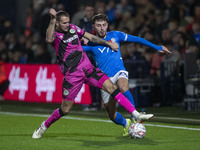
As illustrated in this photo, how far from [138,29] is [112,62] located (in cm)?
913

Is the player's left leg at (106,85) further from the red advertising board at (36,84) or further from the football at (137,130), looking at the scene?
the red advertising board at (36,84)

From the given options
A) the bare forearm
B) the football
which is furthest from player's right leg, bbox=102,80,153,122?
the bare forearm

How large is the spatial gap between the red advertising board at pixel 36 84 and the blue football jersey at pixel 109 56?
20.8 ft

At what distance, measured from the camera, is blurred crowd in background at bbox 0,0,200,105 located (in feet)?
53.5

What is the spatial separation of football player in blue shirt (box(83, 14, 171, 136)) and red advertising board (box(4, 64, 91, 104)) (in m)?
6.35

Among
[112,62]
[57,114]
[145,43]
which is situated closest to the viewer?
[57,114]

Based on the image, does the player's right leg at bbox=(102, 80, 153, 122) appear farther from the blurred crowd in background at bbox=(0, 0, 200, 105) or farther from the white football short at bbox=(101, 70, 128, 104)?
the blurred crowd in background at bbox=(0, 0, 200, 105)

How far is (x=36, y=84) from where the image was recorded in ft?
58.7

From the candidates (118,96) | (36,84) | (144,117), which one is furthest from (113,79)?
(36,84)

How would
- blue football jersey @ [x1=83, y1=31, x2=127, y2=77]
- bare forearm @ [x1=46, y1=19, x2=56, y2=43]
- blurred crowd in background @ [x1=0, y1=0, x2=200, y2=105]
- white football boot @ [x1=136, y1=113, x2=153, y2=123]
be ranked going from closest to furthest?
white football boot @ [x1=136, y1=113, x2=153, y2=123] → bare forearm @ [x1=46, y1=19, x2=56, y2=43] → blue football jersey @ [x1=83, y1=31, x2=127, y2=77] → blurred crowd in background @ [x1=0, y1=0, x2=200, y2=105]

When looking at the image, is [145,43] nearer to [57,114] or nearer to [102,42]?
[102,42]

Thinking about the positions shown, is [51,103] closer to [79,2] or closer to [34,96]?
[34,96]

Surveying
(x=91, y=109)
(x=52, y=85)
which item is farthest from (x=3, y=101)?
(x=91, y=109)

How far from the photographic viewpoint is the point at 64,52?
9.16 metres
